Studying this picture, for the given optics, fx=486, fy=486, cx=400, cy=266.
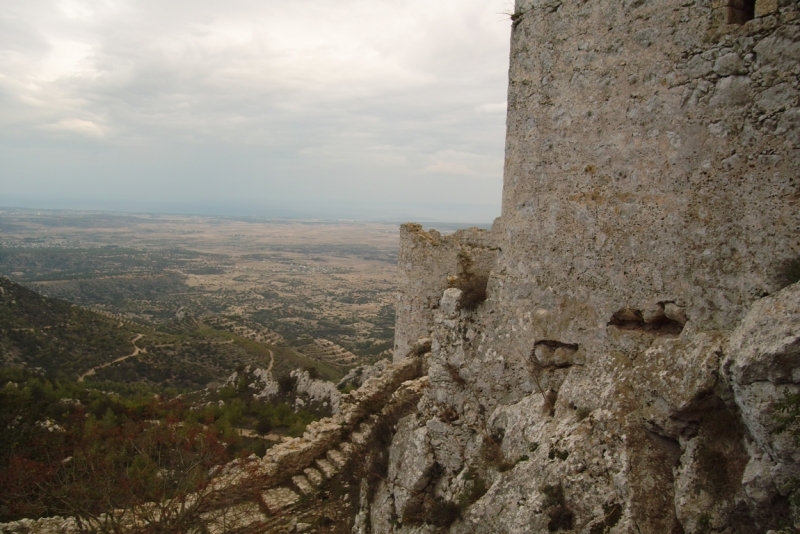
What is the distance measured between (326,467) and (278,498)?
1234mm

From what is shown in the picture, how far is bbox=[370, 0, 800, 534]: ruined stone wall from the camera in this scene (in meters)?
3.71

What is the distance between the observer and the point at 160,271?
89812 millimetres

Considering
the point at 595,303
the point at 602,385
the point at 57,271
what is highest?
the point at 595,303

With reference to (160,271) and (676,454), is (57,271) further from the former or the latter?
(676,454)

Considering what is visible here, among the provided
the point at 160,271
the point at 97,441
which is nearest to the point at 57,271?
the point at 160,271

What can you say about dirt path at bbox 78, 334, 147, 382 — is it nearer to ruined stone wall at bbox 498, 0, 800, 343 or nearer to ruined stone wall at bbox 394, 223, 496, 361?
ruined stone wall at bbox 394, 223, 496, 361

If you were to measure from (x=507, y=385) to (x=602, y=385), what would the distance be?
134cm

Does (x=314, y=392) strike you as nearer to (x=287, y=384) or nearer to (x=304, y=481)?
(x=287, y=384)

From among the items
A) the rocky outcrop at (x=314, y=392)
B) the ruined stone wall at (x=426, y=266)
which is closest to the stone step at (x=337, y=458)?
the ruined stone wall at (x=426, y=266)

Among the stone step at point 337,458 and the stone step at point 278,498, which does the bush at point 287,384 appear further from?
the stone step at point 278,498

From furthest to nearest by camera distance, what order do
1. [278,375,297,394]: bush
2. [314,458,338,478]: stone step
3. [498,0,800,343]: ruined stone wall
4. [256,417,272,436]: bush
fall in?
1. [278,375,297,394]: bush
2. [256,417,272,436]: bush
3. [314,458,338,478]: stone step
4. [498,0,800,343]: ruined stone wall

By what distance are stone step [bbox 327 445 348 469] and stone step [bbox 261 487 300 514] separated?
1.09 meters

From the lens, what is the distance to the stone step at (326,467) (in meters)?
11.3

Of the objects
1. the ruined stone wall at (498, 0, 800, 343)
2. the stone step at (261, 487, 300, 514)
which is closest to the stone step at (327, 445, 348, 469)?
the stone step at (261, 487, 300, 514)
